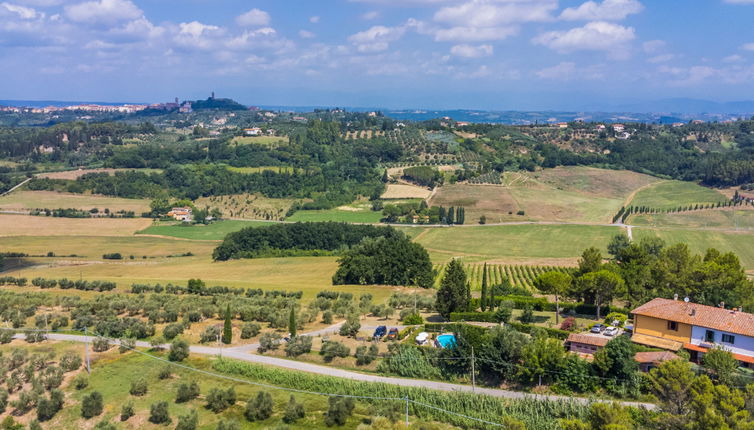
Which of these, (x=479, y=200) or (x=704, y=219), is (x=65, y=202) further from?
(x=704, y=219)

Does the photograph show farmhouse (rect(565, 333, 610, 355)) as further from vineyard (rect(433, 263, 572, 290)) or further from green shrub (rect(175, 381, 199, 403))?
vineyard (rect(433, 263, 572, 290))

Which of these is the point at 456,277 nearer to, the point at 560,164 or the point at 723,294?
the point at 723,294

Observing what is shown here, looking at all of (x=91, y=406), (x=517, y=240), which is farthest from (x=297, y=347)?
(x=517, y=240)

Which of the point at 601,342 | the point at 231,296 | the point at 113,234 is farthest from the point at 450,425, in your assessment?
the point at 113,234

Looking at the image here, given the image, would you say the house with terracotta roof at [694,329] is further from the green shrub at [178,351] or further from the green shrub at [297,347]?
the green shrub at [178,351]

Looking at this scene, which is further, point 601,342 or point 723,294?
point 723,294
